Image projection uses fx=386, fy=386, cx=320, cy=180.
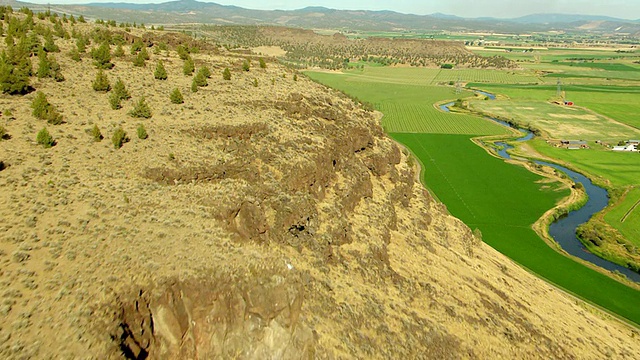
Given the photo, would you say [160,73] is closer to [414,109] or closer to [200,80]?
[200,80]

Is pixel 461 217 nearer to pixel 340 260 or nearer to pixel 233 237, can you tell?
pixel 340 260

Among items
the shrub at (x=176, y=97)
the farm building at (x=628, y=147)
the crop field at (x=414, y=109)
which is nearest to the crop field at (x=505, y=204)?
the crop field at (x=414, y=109)

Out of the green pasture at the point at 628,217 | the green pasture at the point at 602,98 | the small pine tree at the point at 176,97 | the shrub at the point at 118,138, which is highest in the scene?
the small pine tree at the point at 176,97

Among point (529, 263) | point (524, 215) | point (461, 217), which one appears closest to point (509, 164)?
point (524, 215)

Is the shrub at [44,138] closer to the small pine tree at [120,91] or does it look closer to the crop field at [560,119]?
the small pine tree at [120,91]

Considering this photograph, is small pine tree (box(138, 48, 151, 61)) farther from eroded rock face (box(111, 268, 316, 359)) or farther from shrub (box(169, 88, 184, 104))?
eroded rock face (box(111, 268, 316, 359))

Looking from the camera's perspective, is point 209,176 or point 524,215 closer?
point 209,176
